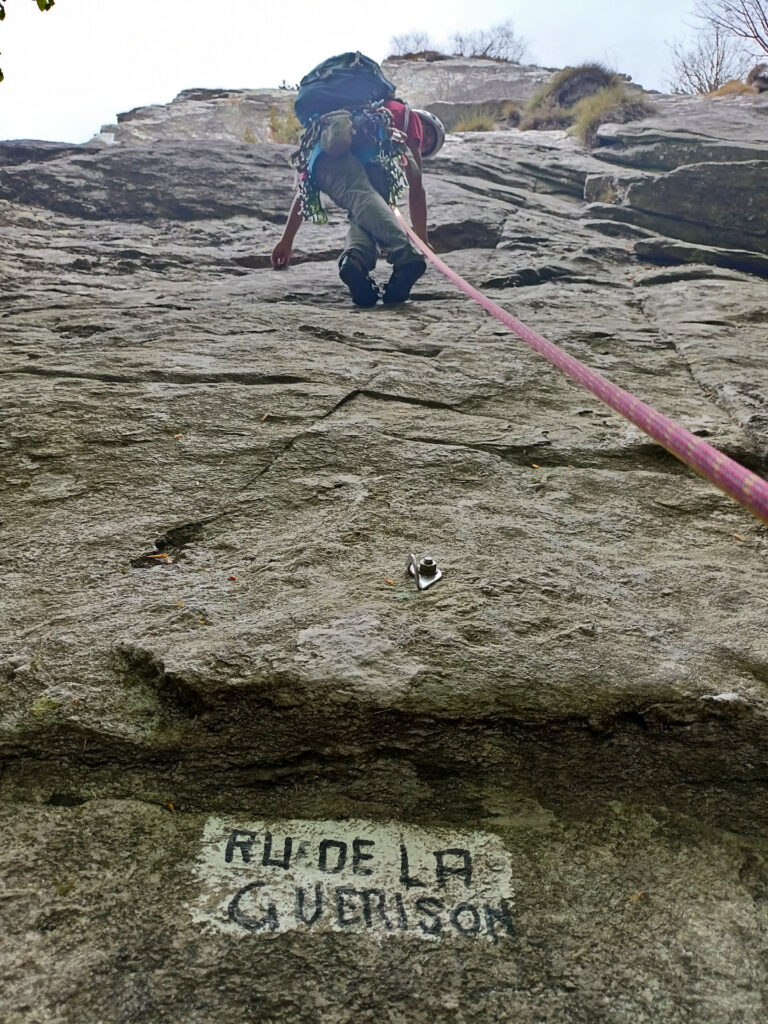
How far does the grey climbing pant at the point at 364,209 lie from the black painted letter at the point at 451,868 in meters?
3.48

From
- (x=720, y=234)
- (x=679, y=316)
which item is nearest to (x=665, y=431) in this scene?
Answer: (x=679, y=316)

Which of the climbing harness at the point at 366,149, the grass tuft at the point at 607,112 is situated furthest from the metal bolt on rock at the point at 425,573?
the grass tuft at the point at 607,112

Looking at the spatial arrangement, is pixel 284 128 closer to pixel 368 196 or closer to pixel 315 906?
pixel 368 196

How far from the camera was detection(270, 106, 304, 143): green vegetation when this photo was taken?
35.5 ft

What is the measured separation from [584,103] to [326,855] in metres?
10.9

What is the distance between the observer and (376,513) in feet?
7.72

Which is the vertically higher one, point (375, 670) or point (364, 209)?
point (364, 209)

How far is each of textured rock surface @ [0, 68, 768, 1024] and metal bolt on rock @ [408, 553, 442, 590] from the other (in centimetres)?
3

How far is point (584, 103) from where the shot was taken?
10125 mm

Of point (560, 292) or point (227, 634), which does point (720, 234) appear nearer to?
point (560, 292)

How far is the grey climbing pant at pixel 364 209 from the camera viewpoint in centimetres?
430

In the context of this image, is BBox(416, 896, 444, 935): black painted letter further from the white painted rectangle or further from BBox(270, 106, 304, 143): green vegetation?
BBox(270, 106, 304, 143): green vegetation

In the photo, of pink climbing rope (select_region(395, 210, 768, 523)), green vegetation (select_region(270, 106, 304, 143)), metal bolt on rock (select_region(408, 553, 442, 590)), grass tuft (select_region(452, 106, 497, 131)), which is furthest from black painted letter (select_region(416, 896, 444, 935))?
grass tuft (select_region(452, 106, 497, 131))

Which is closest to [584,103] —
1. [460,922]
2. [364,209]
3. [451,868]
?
[364,209]
